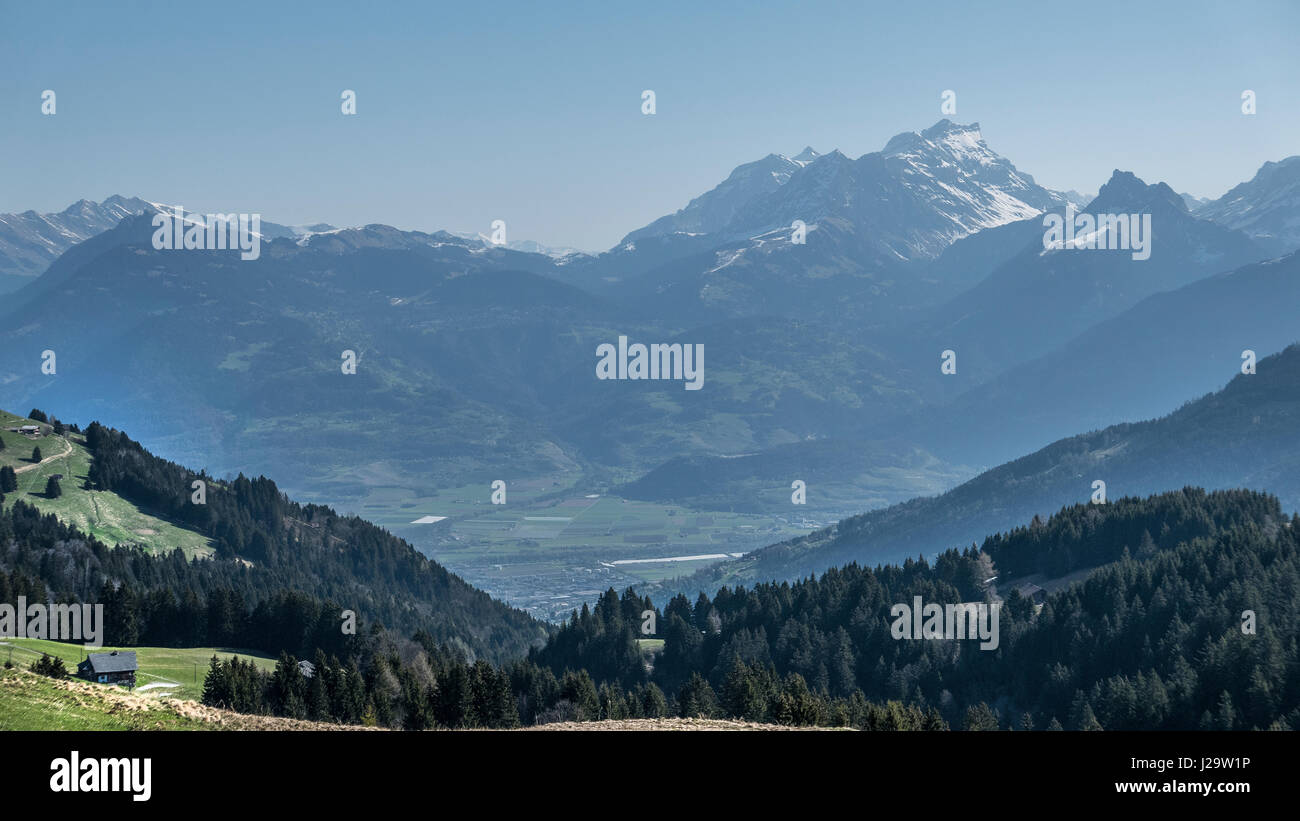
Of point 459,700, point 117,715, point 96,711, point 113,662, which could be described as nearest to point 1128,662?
point 459,700

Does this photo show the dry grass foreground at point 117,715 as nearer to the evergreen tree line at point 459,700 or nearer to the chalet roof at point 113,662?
the evergreen tree line at point 459,700

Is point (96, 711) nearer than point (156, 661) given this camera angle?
Yes

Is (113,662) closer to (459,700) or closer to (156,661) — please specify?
(156,661)

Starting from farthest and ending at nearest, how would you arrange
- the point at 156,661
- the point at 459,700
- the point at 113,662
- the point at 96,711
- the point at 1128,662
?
the point at 1128,662
the point at 156,661
the point at 113,662
the point at 459,700
the point at 96,711

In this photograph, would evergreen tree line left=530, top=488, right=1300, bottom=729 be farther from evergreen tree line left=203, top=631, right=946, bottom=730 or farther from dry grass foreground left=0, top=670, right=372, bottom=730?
dry grass foreground left=0, top=670, right=372, bottom=730

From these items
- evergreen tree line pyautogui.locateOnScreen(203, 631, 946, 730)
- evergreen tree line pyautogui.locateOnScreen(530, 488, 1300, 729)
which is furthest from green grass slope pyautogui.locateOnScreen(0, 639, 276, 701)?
evergreen tree line pyautogui.locateOnScreen(530, 488, 1300, 729)

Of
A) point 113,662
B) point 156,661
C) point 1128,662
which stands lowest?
point 1128,662

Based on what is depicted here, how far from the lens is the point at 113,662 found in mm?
124812

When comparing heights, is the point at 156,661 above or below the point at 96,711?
below
